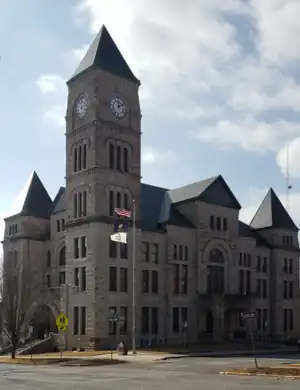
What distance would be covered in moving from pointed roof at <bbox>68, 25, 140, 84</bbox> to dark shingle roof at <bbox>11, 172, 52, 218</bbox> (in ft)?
59.5

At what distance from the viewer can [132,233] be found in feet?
210

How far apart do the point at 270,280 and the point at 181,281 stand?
16.6 m

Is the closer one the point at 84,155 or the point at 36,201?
the point at 84,155

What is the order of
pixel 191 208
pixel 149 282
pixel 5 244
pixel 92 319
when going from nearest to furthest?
1. pixel 92 319
2. pixel 149 282
3. pixel 191 208
4. pixel 5 244

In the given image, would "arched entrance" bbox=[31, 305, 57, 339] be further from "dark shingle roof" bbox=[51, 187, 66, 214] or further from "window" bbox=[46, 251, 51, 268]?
"dark shingle roof" bbox=[51, 187, 66, 214]

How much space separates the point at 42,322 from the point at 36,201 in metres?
15.6

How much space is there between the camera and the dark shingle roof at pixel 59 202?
75356 mm

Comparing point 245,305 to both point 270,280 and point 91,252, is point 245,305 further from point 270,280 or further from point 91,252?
point 91,252

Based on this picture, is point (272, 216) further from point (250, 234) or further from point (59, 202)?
point (59, 202)

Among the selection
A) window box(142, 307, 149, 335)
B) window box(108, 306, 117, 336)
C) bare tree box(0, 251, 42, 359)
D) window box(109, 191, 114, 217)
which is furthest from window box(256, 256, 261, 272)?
bare tree box(0, 251, 42, 359)

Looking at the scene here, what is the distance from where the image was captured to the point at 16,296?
54031 mm

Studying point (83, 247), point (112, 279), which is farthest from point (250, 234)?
point (83, 247)

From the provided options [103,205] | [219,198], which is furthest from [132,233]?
[219,198]

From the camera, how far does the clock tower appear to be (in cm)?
6194
